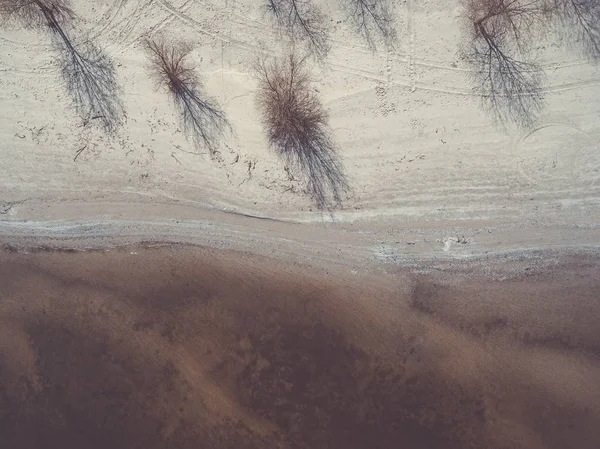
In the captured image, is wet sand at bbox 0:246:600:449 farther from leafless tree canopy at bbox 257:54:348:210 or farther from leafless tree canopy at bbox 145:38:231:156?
leafless tree canopy at bbox 145:38:231:156

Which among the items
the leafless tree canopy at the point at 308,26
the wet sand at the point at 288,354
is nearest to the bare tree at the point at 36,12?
the leafless tree canopy at the point at 308,26

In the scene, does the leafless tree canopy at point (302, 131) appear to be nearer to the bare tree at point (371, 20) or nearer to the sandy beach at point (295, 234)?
the sandy beach at point (295, 234)

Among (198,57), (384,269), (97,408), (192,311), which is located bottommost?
(97,408)

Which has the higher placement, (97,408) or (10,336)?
(10,336)

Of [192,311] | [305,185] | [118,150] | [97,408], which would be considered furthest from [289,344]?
[118,150]

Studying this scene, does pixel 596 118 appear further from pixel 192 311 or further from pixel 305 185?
pixel 192 311

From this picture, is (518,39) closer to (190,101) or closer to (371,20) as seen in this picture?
(371,20)

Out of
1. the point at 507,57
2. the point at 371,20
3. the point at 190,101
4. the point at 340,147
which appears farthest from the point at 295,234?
the point at 507,57
